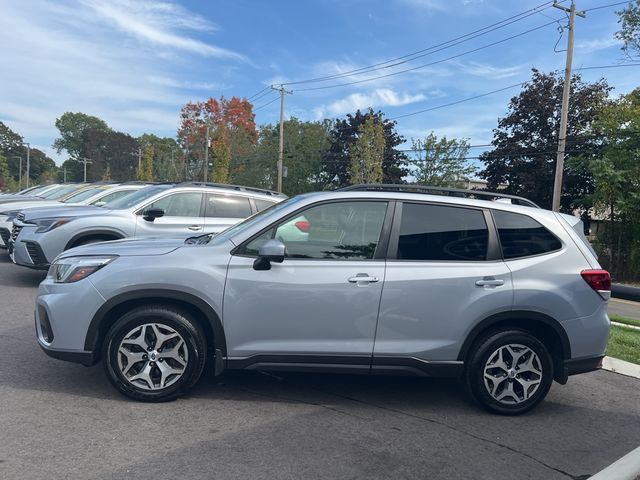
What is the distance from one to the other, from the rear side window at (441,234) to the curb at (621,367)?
2.69m

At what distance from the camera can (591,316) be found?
14.2 feet

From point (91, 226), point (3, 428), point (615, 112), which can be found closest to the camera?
point (3, 428)

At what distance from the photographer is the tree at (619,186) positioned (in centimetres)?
1864

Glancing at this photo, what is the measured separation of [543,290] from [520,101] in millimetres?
29363

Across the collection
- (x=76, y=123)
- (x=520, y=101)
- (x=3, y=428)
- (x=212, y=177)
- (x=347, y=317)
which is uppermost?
(x=76, y=123)

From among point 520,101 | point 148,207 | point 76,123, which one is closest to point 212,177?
point 520,101

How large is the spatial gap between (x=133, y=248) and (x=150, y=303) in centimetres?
52

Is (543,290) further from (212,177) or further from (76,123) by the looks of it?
(76,123)

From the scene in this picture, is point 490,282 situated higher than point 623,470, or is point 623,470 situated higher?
point 490,282

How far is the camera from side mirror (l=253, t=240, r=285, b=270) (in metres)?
3.97

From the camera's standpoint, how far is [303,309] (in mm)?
4094

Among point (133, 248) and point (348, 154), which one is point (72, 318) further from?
point (348, 154)

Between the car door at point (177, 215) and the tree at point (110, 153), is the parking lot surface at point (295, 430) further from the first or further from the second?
the tree at point (110, 153)

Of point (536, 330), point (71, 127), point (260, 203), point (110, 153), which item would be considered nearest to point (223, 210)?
point (260, 203)
